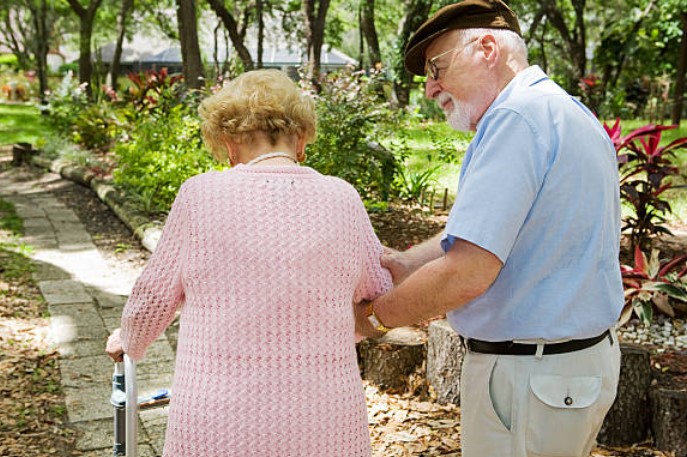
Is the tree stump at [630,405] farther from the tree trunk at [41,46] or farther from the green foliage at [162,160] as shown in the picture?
the tree trunk at [41,46]

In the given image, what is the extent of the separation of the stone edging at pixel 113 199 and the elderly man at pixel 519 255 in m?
4.52

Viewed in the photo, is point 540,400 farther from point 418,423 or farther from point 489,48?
point 418,423

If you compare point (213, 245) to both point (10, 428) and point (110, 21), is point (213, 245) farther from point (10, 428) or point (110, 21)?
point (110, 21)

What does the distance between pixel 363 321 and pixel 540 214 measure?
605 millimetres

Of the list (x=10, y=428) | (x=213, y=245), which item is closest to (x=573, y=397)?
(x=213, y=245)

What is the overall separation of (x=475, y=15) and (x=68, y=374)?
352 cm

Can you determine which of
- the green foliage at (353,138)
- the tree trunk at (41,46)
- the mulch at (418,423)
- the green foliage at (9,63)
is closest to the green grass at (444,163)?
the green foliage at (353,138)

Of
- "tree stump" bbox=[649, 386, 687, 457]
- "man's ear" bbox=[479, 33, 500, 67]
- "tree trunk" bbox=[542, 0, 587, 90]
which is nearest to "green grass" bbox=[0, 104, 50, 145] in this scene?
"tree trunk" bbox=[542, 0, 587, 90]

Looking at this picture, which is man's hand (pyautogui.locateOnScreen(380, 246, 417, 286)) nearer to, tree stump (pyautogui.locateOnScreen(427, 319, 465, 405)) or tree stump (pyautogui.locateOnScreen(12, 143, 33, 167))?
tree stump (pyautogui.locateOnScreen(427, 319, 465, 405))

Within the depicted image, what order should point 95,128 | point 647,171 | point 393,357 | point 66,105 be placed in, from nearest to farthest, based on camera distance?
point 393,357 < point 647,171 < point 95,128 < point 66,105

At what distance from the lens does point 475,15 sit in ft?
6.82

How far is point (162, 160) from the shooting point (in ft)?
27.7

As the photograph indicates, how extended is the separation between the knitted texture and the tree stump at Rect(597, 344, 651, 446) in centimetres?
203

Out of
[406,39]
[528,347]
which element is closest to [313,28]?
[406,39]
